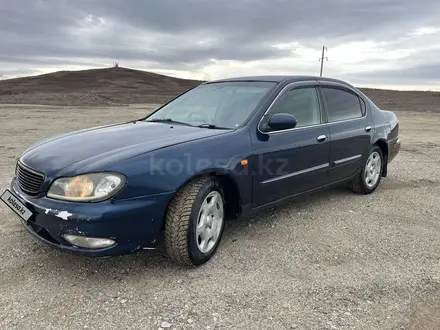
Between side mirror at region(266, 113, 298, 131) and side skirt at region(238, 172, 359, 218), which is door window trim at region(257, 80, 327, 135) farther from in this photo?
side skirt at region(238, 172, 359, 218)

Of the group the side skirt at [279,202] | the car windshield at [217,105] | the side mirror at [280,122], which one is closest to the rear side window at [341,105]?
the side skirt at [279,202]

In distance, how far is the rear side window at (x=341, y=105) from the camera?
4891 millimetres

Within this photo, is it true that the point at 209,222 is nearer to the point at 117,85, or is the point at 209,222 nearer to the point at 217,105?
the point at 217,105

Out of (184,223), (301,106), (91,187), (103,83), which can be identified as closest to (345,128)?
(301,106)

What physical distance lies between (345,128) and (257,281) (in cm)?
252

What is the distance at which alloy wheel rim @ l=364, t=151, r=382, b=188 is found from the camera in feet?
18.2

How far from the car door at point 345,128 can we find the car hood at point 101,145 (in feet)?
5.64

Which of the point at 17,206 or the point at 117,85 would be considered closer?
the point at 17,206

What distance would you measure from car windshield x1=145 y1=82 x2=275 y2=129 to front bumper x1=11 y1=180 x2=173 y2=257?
1181mm

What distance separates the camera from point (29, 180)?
3219mm

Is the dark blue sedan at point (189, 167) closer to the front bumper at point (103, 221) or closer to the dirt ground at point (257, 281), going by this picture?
the front bumper at point (103, 221)

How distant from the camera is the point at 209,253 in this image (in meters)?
3.47

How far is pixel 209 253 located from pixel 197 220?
381 millimetres

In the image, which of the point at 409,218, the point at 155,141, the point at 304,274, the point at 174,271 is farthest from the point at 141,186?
the point at 409,218
